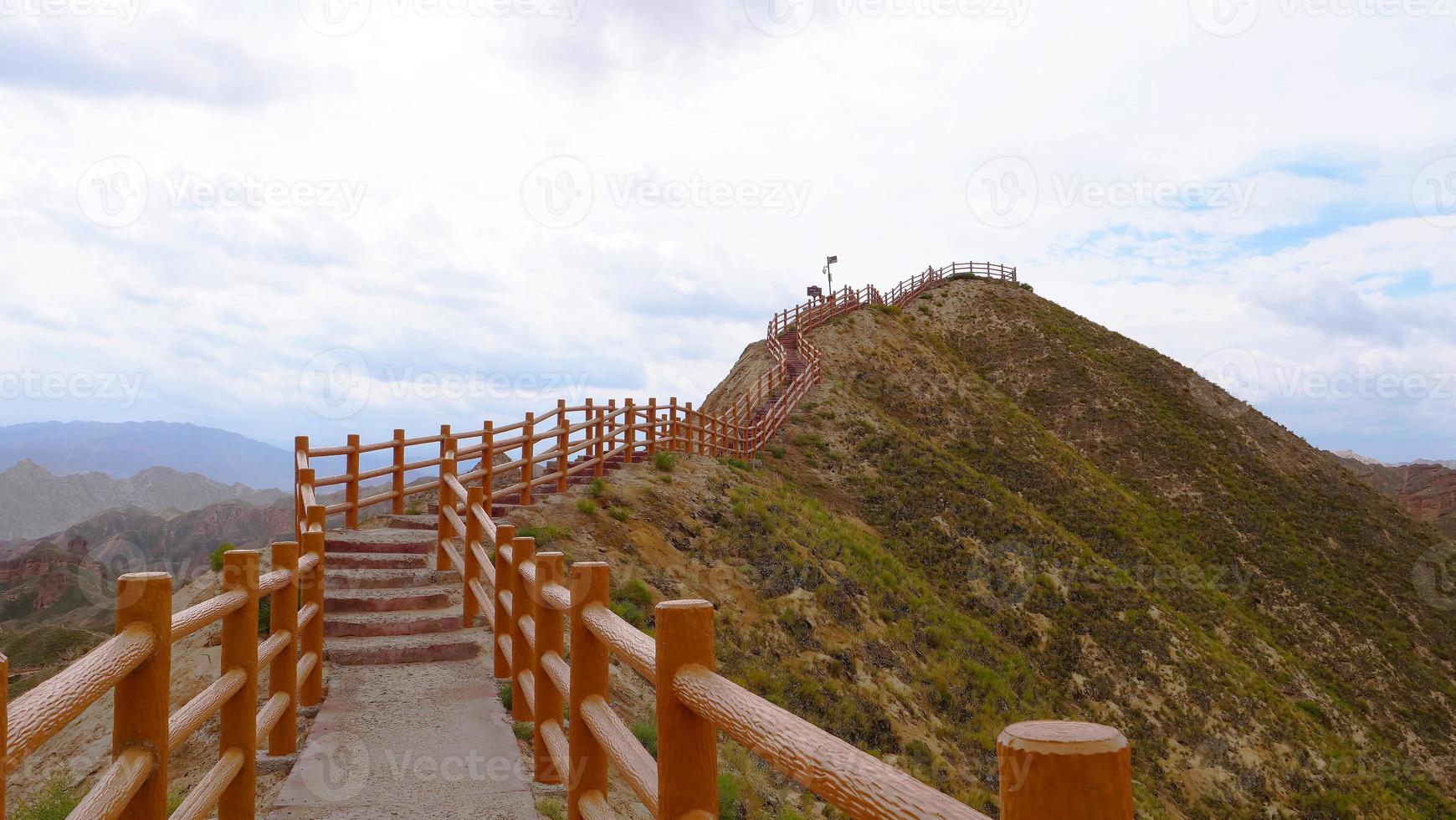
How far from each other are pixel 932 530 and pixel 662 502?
9960 millimetres

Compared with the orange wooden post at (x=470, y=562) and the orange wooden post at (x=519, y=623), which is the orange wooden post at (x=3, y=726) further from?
the orange wooden post at (x=470, y=562)

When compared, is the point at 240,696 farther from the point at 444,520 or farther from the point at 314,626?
the point at 444,520

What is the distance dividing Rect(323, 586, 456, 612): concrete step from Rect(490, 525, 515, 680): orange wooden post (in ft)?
7.84

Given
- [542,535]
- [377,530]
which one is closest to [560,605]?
[542,535]

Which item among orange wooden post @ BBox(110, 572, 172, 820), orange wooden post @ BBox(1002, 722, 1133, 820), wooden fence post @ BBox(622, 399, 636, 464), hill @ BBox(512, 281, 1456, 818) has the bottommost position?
hill @ BBox(512, 281, 1456, 818)

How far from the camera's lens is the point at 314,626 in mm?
7305

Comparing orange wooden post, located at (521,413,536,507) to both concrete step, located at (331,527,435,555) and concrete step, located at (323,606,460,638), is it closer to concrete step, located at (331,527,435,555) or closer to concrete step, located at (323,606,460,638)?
concrete step, located at (331,527,435,555)

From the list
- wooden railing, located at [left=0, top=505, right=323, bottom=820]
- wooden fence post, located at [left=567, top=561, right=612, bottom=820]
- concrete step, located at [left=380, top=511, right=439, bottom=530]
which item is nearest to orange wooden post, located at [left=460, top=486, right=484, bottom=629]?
wooden railing, located at [left=0, top=505, right=323, bottom=820]

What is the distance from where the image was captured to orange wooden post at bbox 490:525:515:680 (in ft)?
22.0

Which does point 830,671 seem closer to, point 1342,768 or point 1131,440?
point 1342,768

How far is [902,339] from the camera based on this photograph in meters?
42.8

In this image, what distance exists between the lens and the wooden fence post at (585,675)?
408 cm

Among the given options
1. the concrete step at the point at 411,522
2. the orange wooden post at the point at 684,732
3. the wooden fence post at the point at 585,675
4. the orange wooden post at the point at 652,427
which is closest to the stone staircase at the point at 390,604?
the concrete step at the point at 411,522

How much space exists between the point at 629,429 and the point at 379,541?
299 inches
